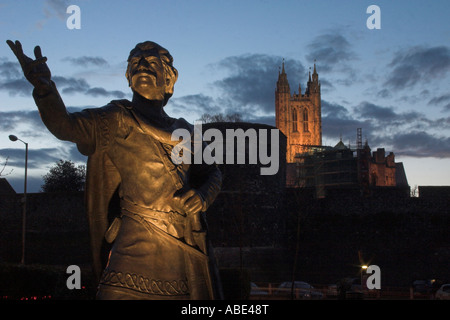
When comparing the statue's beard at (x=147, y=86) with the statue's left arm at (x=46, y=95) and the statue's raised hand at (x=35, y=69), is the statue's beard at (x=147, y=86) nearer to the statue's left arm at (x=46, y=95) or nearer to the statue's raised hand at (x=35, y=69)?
the statue's left arm at (x=46, y=95)

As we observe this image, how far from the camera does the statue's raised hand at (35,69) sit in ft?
10.7

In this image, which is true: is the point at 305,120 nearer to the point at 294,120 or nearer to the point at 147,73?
the point at 294,120

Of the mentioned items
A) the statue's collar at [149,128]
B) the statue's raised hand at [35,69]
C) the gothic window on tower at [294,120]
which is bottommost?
the statue's collar at [149,128]

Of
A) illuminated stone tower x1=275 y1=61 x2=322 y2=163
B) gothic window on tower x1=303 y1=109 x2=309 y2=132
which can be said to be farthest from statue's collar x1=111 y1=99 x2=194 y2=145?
gothic window on tower x1=303 y1=109 x2=309 y2=132

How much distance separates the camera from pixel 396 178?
72062mm

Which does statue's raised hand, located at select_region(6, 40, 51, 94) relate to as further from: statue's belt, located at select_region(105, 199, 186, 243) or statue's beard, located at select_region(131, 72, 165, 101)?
statue's belt, located at select_region(105, 199, 186, 243)

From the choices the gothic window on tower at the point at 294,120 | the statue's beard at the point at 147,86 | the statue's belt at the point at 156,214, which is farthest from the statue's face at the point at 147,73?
the gothic window on tower at the point at 294,120

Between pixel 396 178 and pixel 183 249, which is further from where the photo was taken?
pixel 396 178

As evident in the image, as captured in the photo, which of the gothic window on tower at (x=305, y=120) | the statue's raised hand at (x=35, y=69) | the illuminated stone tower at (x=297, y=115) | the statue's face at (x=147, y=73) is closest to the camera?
the statue's raised hand at (x=35, y=69)

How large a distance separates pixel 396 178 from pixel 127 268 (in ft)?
237

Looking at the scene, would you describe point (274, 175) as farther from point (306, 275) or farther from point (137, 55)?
point (137, 55)

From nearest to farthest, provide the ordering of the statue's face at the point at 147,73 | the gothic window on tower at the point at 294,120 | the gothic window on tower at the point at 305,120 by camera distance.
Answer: the statue's face at the point at 147,73 < the gothic window on tower at the point at 294,120 < the gothic window on tower at the point at 305,120
